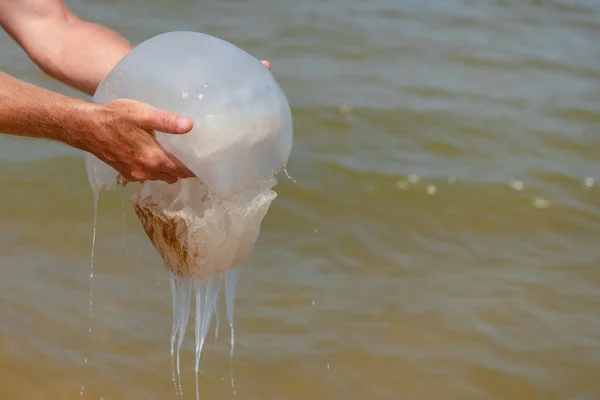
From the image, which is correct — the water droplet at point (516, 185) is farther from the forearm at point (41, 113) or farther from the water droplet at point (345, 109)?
the forearm at point (41, 113)

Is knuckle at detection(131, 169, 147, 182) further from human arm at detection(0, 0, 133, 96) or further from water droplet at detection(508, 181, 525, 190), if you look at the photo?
water droplet at detection(508, 181, 525, 190)

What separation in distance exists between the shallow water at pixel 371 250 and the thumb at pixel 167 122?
4.40ft

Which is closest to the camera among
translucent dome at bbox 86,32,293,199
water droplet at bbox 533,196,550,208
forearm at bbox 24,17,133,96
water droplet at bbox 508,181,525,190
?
translucent dome at bbox 86,32,293,199

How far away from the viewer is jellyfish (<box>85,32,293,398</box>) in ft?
7.60

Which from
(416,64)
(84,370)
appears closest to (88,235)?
(84,370)

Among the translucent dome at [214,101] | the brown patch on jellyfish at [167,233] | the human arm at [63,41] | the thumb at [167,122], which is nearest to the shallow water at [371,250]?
the brown patch on jellyfish at [167,233]

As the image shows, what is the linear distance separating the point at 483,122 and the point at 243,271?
2313 mm

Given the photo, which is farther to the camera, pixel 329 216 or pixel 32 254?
pixel 329 216

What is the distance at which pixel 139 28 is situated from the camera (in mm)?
6641

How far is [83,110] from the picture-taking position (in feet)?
7.71

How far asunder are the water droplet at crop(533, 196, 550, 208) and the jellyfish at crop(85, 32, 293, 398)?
97.7 inches

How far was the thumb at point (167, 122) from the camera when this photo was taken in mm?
2203

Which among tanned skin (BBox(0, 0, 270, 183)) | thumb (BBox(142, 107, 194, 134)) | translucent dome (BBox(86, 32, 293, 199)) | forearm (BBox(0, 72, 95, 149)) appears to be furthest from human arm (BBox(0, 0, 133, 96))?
thumb (BBox(142, 107, 194, 134))

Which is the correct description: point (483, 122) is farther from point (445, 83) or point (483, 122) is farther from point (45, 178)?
point (45, 178)
